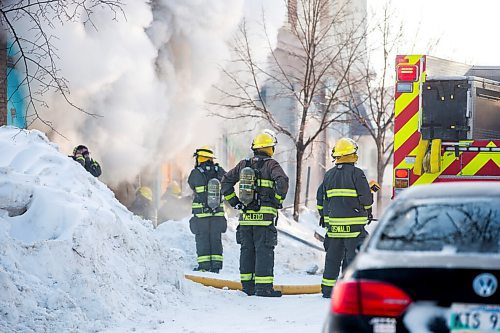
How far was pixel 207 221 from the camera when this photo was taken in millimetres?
11328

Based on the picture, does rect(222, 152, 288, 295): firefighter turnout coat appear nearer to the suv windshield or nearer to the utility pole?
the suv windshield

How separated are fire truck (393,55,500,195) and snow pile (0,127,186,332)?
2.73 m

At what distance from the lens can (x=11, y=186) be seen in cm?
759

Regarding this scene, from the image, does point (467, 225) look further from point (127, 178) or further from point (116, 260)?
point (127, 178)

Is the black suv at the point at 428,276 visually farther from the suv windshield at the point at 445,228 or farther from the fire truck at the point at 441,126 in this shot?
the fire truck at the point at 441,126

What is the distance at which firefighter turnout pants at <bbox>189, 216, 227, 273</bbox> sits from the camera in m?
11.3

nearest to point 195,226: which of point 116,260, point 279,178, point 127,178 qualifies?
point 279,178

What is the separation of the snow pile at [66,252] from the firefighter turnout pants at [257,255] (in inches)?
33.9

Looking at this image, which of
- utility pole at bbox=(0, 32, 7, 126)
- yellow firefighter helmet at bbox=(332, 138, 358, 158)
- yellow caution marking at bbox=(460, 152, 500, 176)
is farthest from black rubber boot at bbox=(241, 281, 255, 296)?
utility pole at bbox=(0, 32, 7, 126)

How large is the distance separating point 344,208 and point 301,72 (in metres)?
11.1

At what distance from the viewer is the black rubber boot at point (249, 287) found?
9.30m

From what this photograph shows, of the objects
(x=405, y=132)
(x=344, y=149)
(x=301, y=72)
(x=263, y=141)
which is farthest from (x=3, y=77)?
(x=301, y=72)

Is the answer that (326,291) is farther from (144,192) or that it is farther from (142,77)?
(142,77)

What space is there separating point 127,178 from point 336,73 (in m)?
5.41
